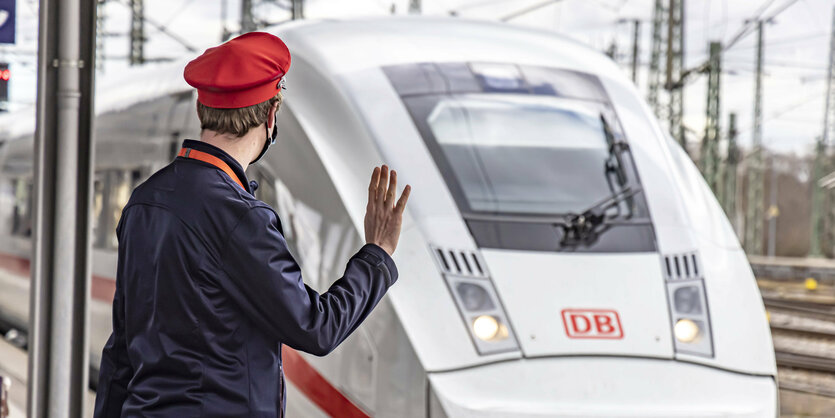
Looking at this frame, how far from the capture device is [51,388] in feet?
11.6

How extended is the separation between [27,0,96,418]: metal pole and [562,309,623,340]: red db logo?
1775 mm

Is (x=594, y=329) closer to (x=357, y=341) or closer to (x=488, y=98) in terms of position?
(x=357, y=341)

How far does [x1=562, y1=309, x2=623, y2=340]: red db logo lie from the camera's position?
345 cm

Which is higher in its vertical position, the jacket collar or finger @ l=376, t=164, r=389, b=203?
the jacket collar

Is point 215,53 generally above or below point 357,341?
above

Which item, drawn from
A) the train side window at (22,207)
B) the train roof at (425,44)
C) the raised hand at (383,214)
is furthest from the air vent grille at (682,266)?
the train side window at (22,207)

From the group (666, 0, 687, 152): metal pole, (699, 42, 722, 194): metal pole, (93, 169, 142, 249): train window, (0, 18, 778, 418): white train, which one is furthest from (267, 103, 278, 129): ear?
(699, 42, 722, 194): metal pole

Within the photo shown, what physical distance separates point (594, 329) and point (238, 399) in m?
1.94

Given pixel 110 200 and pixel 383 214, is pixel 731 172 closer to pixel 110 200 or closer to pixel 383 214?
pixel 110 200

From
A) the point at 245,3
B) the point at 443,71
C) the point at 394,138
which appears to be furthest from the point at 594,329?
the point at 245,3

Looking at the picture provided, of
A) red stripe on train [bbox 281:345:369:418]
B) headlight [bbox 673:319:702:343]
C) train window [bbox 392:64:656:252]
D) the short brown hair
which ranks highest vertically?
the short brown hair

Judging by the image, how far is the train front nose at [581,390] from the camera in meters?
3.29

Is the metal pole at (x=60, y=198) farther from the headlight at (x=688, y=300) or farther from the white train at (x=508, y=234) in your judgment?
the headlight at (x=688, y=300)

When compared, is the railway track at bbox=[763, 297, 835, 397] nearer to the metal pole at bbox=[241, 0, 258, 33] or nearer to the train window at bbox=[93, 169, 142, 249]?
the train window at bbox=[93, 169, 142, 249]
